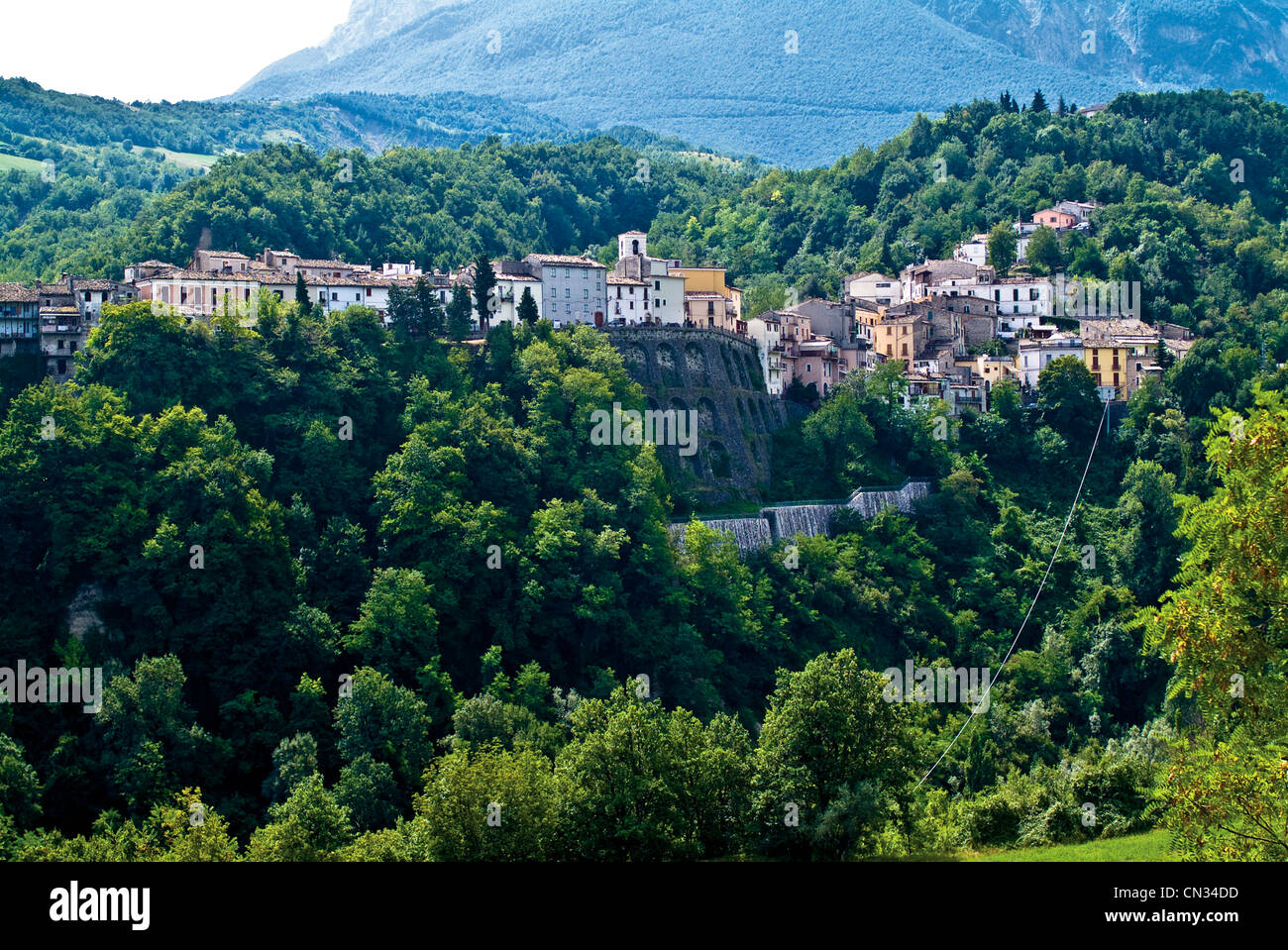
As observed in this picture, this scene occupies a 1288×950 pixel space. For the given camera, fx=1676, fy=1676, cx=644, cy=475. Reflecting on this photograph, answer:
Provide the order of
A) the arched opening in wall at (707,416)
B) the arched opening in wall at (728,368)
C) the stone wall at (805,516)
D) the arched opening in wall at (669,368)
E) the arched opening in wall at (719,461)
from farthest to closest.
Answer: the arched opening in wall at (728,368) → the arched opening in wall at (669,368) → the arched opening in wall at (707,416) → the arched opening in wall at (719,461) → the stone wall at (805,516)

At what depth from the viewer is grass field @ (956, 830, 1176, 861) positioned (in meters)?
36.0

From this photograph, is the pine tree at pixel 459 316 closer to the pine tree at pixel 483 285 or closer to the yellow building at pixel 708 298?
the pine tree at pixel 483 285

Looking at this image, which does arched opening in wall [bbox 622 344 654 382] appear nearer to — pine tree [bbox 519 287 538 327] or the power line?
pine tree [bbox 519 287 538 327]

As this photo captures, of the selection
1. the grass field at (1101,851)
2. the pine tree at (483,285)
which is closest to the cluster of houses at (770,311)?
the pine tree at (483,285)

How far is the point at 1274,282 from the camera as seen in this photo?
107 m

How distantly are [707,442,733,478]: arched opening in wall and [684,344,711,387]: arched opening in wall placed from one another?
3579mm

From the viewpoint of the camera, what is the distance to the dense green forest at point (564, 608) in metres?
41.3

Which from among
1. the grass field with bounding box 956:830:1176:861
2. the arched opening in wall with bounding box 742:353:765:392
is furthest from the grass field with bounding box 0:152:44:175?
the grass field with bounding box 956:830:1176:861

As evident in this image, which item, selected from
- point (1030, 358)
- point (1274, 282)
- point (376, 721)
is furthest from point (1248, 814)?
point (1274, 282)

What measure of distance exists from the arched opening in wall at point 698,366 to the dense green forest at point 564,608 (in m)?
4.88

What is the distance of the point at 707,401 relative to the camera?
76875 millimetres

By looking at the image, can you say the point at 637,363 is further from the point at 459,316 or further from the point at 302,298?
the point at 302,298

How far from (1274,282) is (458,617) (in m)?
67.4

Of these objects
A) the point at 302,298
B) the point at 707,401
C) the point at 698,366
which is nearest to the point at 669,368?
the point at 698,366
